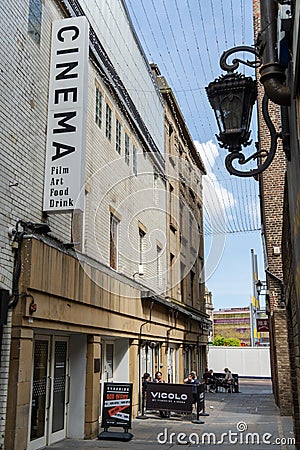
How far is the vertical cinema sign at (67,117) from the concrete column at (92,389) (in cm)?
408

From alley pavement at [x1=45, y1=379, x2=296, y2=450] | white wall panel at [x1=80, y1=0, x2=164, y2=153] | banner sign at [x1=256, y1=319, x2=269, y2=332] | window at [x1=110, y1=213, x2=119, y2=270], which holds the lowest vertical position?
alley pavement at [x1=45, y1=379, x2=296, y2=450]

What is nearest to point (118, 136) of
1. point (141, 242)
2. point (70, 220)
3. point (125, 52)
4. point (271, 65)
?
point (125, 52)

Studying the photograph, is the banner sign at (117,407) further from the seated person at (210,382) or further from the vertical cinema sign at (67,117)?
the seated person at (210,382)

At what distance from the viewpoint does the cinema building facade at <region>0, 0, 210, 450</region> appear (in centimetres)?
894

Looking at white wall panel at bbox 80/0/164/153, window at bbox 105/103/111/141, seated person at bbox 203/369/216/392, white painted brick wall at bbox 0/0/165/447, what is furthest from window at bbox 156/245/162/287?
seated person at bbox 203/369/216/392

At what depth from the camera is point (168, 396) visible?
15.1 meters

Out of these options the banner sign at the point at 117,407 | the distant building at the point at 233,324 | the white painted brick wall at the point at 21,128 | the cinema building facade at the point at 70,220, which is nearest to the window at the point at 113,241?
the cinema building facade at the point at 70,220

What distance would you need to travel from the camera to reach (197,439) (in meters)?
12.2

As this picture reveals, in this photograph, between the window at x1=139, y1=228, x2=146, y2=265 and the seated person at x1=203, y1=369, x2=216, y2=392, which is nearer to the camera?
the window at x1=139, y1=228, x2=146, y2=265

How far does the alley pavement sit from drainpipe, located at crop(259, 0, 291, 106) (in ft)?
28.8

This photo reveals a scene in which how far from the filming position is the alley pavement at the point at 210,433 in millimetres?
11203

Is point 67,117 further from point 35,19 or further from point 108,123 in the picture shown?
point 108,123

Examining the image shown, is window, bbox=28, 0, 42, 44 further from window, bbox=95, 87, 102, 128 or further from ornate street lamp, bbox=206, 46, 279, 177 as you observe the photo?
ornate street lamp, bbox=206, 46, 279, 177

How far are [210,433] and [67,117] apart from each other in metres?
8.64
